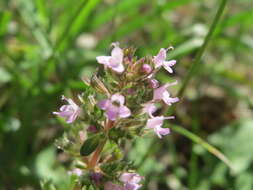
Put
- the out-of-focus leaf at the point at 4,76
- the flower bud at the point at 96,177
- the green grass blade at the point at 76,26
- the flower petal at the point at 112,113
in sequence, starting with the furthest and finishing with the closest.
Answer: the out-of-focus leaf at the point at 4,76
the green grass blade at the point at 76,26
the flower bud at the point at 96,177
the flower petal at the point at 112,113

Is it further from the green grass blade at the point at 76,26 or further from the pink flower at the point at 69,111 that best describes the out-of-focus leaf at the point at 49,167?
the pink flower at the point at 69,111

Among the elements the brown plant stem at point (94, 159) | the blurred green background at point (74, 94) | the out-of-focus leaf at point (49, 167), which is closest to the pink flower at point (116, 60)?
the brown plant stem at point (94, 159)

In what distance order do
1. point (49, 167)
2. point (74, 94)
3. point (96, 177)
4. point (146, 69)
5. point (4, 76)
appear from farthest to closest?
point (74, 94), point (4, 76), point (49, 167), point (96, 177), point (146, 69)

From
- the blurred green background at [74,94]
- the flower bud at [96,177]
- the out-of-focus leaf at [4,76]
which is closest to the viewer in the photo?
the flower bud at [96,177]

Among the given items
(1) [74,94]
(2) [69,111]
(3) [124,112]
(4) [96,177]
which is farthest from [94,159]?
(1) [74,94]

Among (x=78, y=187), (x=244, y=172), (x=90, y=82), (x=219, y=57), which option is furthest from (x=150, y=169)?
(x=219, y=57)

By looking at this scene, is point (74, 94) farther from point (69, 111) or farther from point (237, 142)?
point (69, 111)
